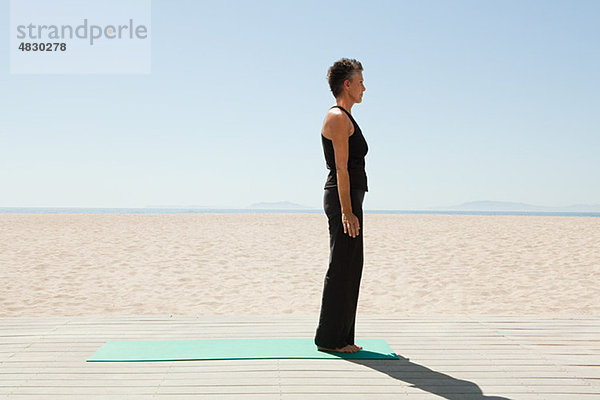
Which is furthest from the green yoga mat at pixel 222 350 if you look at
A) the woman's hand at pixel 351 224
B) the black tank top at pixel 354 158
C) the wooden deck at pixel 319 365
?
the black tank top at pixel 354 158

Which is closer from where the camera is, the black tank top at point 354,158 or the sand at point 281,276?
the black tank top at point 354,158

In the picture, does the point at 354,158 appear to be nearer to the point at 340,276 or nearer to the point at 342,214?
the point at 342,214

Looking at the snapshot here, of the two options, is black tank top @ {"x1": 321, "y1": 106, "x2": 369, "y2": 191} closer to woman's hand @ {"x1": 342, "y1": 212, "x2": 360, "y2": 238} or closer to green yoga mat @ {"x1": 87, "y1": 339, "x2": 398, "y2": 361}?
woman's hand @ {"x1": 342, "y1": 212, "x2": 360, "y2": 238}

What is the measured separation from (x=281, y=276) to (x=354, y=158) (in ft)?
19.7

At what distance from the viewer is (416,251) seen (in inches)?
477

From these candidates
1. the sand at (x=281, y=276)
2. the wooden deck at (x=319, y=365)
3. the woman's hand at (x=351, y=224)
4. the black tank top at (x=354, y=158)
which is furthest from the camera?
the sand at (x=281, y=276)

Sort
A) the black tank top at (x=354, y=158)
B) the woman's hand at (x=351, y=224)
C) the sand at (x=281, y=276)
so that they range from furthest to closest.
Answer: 1. the sand at (x=281, y=276)
2. the black tank top at (x=354, y=158)
3. the woman's hand at (x=351, y=224)

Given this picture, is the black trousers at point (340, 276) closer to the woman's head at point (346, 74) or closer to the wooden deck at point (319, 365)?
the wooden deck at point (319, 365)

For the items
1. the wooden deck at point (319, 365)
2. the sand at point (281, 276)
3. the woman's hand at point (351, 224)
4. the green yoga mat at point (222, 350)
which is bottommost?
the sand at point (281, 276)

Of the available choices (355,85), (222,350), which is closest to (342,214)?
(355,85)

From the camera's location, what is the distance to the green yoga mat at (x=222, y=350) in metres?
3.31

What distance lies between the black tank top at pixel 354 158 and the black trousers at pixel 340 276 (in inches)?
2.2

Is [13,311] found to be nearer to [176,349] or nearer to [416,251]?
[176,349]

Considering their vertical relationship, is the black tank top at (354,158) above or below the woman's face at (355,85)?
below
